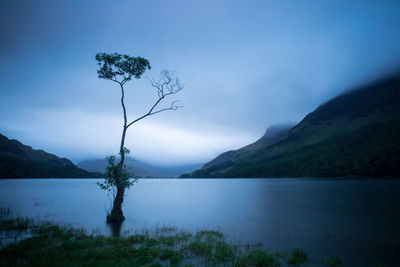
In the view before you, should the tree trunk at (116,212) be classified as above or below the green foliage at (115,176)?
below

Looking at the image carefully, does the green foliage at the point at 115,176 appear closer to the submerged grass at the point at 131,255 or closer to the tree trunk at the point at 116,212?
the tree trunk at the point at 116,212

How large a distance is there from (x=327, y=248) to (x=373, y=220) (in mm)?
14121

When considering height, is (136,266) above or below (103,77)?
below

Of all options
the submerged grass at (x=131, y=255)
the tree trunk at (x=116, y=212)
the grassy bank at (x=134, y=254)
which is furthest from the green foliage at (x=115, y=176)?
the submerged grass at (x=131, y=255)

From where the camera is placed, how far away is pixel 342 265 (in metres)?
11.4

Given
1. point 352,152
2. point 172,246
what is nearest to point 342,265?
point 172,246

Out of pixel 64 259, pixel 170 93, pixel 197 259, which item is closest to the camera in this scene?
pixel 64 259

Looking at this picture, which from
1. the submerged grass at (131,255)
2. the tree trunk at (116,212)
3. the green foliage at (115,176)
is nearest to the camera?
the submerged grass at (131,255)

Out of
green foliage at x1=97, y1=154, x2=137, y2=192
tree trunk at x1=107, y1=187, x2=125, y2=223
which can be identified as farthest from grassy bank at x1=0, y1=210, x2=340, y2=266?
green foliage at x1=97, y1=154, x2=137, y2=192

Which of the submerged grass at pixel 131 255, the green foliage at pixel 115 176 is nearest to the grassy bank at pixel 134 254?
the submerged grass at pixel 131 255

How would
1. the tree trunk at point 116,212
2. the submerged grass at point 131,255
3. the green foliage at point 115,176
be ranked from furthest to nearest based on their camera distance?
the tree trunk at point 116,212, the green foliage at point 115,176, the submerged grass at point 131,255

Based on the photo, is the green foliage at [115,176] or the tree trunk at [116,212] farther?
the tree trunk at [116,212]

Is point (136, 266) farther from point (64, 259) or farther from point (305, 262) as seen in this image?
point (305, 262)

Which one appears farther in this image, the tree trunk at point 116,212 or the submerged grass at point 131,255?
the tree trunk at point 116,212
